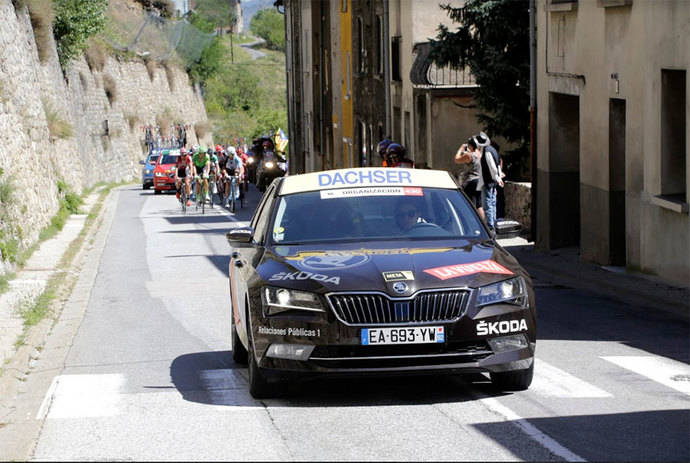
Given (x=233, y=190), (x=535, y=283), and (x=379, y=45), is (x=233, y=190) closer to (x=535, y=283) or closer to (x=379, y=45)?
(x=379, y=45)

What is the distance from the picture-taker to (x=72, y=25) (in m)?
53.9

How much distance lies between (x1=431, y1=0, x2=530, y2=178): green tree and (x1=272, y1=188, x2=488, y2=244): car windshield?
17167 mm

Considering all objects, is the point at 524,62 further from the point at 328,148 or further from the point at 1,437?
the point at 328,148

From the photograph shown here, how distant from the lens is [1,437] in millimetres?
7988

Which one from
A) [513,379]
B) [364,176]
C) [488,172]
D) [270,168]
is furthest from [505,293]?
[270,168]

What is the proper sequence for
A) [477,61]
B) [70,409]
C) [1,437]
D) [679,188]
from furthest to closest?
[477,61] < [679,188] < [70,409] < [1,437]

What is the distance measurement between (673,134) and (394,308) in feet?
32.6

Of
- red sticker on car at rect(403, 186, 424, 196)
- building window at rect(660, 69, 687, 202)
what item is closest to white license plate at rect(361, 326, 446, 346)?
red sticker on car at rect(403, 186, 424, 196)

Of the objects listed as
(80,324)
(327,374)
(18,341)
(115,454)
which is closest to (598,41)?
(80,324)

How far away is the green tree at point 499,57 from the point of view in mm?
26844

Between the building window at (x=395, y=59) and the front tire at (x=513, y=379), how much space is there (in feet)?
96.0

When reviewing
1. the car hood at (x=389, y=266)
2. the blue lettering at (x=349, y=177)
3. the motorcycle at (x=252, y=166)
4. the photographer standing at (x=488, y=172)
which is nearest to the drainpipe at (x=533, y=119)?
the photographer standing at (x=488, y=172)

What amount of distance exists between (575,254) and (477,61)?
7206 millimetres

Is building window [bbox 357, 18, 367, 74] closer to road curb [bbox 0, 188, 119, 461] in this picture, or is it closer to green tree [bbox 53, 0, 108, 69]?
Answer: green tree [bbox 53, 0, 108, 69]
